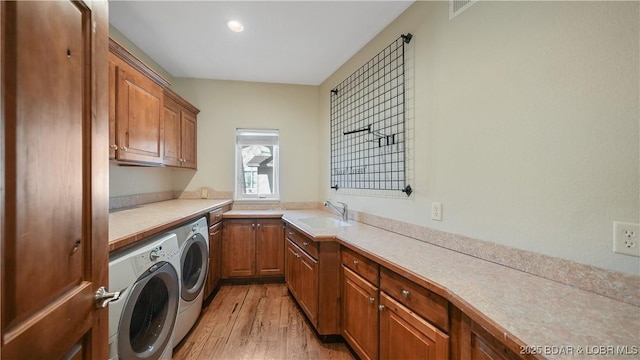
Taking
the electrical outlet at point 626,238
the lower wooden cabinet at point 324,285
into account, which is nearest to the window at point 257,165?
the lower wooden cabinet at point 324,285

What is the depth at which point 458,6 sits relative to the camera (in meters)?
1.50

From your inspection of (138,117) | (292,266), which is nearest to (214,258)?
(292,266)

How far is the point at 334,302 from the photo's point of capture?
75.2 inches

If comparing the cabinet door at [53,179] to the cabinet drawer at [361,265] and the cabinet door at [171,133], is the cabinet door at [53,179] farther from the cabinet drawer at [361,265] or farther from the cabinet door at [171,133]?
the cabinet door at [171,133]

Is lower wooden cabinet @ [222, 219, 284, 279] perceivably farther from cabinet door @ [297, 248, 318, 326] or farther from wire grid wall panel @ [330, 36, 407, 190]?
wire grid wall panel @ [330, 36, 407, 190]

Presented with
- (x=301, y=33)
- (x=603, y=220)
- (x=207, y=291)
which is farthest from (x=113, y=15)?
(x=603, y=220)

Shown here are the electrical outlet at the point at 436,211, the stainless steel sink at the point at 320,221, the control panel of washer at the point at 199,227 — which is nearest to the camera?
the electrical outlet at the point at 436,211

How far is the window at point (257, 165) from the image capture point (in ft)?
11.5

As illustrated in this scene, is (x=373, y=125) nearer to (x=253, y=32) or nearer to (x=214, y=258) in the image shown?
(x=253, y=32)

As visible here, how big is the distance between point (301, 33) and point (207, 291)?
2626 mm

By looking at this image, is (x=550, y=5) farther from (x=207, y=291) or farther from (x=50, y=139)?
(x=207, y=291)

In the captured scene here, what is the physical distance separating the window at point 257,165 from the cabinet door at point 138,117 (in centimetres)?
121

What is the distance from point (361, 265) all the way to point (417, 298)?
0.48 m

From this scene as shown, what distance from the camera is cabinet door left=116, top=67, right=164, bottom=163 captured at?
1.83m
